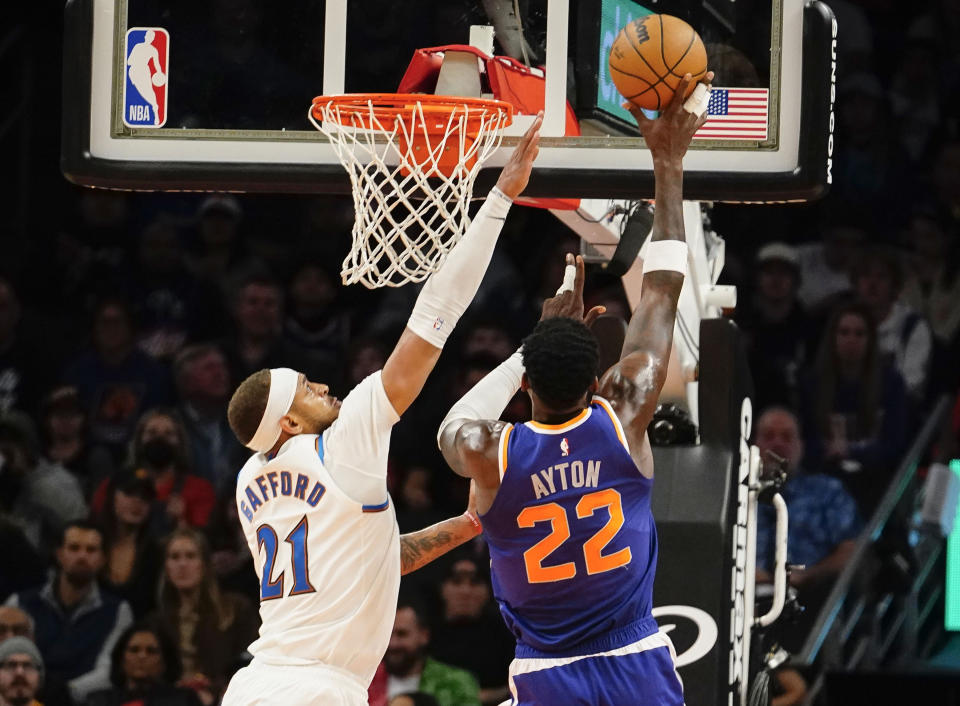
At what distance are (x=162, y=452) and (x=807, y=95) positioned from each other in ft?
18.8

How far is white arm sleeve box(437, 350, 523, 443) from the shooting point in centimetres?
442

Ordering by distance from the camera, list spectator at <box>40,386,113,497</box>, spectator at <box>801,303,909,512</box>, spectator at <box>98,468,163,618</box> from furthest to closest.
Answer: spectator at <box>40,386,113,497</box>, spectator at <box>801,303,909,512</box>, spectator at <box>98,468,163,618</box>

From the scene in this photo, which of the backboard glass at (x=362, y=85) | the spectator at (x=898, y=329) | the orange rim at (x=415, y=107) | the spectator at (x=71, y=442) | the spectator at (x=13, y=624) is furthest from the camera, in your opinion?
the spectator at (x=71, y=442)

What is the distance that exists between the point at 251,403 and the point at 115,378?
592 centimetres

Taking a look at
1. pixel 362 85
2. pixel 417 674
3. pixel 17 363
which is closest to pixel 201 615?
pixel 417 674

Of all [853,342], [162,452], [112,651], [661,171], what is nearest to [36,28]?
[162,452]

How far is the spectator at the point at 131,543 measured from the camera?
9.09 m

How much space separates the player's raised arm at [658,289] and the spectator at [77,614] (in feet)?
18.5

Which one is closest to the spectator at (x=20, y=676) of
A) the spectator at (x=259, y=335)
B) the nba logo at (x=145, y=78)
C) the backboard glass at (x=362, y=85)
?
the spectator at (x=259, y=335)

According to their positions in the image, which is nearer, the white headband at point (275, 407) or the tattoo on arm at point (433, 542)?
the white headband at point (275, 407)

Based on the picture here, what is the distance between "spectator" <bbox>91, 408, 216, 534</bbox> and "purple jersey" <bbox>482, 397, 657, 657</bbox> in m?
5.67

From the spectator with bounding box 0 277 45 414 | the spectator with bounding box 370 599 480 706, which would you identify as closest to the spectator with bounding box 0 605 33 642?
the spectator with bounding box 0 277 45 414

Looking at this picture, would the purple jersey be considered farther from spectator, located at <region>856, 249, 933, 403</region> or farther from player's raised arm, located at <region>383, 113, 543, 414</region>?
spectator, located at <region>856, 249, 933, 403</region>

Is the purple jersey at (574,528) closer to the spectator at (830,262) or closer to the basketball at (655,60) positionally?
the basketball at (655,60)
